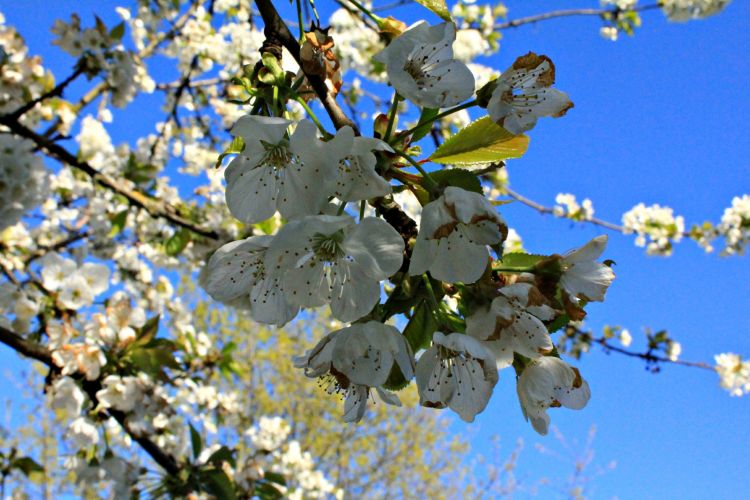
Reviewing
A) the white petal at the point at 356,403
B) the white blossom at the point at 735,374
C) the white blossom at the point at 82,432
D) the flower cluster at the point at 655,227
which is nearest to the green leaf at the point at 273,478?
the white blossom at the point at 82,432

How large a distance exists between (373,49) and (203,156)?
61.7 inches

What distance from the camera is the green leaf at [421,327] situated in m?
0.72

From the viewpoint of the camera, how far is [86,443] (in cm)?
198

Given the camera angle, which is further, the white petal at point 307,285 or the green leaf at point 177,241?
the green leaf at point 177,241

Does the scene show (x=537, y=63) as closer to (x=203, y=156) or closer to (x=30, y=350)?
(x=30, y=350)

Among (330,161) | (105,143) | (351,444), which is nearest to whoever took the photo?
(330,161)

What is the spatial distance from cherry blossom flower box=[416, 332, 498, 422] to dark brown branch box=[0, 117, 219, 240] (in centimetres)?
179

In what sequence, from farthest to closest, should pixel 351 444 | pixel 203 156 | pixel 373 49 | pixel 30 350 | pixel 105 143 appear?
1. pixel 351 444
2. pixel 373 49
3. pixel 203 156
4. pixel 105 143
5. pixel 30 350

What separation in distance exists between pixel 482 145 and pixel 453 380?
286mm

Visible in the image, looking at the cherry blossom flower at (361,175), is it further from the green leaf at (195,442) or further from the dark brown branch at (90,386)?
the green leaf at (195,442)

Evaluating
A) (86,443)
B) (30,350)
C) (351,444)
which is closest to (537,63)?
(30,350)

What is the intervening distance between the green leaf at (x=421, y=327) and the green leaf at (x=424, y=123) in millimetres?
205

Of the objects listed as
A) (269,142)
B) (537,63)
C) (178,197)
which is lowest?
(269,142)

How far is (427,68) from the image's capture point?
72cm
